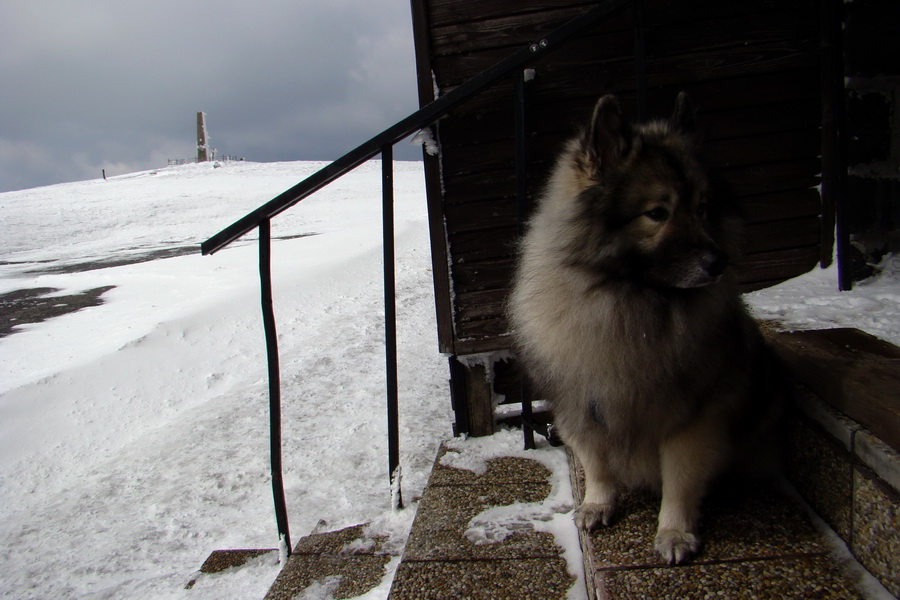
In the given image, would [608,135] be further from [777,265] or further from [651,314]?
[777,265]

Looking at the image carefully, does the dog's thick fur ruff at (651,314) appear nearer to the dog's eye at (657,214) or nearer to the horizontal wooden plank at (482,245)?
the dog's eye at (657,214)

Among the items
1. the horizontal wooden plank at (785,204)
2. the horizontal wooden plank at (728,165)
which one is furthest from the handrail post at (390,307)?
the horizontal wooden plank at (785,204)

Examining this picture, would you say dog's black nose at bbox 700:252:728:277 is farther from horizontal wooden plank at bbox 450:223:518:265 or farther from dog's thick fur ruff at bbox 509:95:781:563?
horizontal wooden plank at bbox 450:223:518:265

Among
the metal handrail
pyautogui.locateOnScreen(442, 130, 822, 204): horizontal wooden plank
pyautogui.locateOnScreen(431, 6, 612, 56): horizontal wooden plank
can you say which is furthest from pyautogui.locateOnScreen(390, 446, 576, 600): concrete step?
pyautogui.locateOnScreen(431, 6, 612, 56): horizontal wooden plank

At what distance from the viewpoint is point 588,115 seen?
299 centimetres

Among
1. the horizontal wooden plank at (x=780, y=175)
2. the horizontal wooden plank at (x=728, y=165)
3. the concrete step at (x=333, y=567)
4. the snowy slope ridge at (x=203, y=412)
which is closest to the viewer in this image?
the concrete step at (x=333, y=567)

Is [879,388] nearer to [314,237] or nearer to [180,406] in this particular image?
[180,406]

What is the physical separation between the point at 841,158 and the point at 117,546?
4270 millimetres

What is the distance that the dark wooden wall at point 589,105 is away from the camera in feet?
9.62

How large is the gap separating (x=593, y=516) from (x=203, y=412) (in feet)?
12.6

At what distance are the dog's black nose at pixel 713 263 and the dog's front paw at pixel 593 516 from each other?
30.8 inches

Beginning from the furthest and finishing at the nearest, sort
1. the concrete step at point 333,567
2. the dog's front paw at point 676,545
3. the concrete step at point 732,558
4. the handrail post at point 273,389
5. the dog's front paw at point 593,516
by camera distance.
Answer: the handrail post at point 273,389 < the concrete step at point 333,567 < the dog's front paw at point 593,516 < the dog's front paw at point 676,545 < the concrete step at point 732,558

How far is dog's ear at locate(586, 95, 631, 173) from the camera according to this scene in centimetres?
154

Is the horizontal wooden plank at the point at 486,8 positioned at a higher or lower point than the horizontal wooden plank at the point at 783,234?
higher
